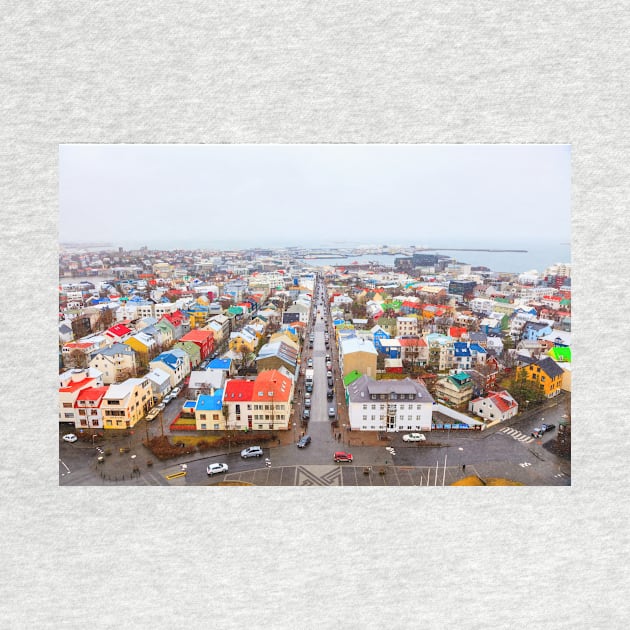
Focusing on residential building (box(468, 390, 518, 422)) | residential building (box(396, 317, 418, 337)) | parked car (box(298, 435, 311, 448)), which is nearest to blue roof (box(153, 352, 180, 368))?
parked car (box(298, 435, 311, 448))

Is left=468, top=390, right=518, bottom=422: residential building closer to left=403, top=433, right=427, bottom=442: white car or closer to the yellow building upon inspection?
the yellow building

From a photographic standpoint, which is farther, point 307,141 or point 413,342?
point 413,342

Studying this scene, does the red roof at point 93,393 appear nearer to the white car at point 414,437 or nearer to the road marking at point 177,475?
the road marking at point 177,475

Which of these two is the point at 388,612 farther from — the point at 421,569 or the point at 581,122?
the point at 581,122

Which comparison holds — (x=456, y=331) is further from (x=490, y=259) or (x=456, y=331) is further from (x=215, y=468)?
(x=215, y=468)

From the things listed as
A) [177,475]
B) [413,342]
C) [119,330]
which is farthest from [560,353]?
[119,330]

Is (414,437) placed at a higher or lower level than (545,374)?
lower

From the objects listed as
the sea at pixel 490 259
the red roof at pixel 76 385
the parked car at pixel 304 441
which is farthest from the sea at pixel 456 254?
the parked car at pixel 304 441
